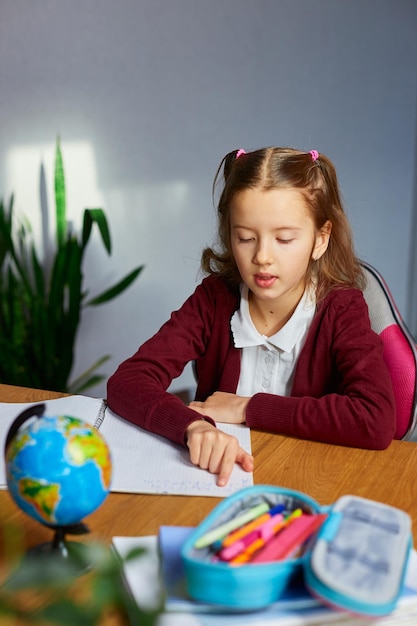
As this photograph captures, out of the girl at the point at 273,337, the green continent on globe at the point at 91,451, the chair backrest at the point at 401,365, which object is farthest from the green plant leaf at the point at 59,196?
the green continent on globe at the point at 91,451

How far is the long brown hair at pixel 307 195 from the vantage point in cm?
141

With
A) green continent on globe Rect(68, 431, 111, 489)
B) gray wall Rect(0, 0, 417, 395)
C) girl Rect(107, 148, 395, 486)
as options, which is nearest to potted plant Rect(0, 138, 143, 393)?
gray wall Rect(0, 0, 417, 395)

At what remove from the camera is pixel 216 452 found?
1.09 metres

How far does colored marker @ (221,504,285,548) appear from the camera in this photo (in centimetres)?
74

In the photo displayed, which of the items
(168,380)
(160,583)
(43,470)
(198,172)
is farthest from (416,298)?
(160,583)

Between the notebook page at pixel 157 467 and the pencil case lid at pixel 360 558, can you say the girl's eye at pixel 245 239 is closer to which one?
the notebook page at pixel 157 467

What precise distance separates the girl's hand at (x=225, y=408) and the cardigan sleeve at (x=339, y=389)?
0.03 metres

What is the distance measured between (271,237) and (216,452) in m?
0.44

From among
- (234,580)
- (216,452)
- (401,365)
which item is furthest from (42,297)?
(234,580)

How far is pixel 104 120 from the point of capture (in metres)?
2.90

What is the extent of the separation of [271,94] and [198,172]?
19.0 inches

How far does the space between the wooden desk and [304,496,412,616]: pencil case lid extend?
5.2 inches

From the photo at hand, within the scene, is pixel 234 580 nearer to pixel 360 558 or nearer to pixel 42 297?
pixel 360 558

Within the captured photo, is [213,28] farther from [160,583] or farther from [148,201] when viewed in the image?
[160,583]
